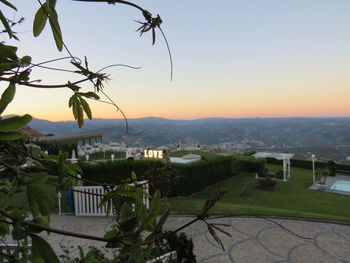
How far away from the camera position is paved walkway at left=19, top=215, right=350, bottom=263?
5.01 m

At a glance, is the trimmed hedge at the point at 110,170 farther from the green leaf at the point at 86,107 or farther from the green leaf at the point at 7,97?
the green leaf at the point at 7,97

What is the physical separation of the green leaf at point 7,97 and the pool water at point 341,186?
1667cm

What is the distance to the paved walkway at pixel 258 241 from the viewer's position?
197 inches

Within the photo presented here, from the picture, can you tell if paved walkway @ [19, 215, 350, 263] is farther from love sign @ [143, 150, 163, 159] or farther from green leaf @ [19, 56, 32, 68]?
love sign @ [143, 150, 163, 159]

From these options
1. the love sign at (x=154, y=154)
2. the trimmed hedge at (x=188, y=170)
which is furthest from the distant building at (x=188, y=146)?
the trimmed hedge at (x=188, y=170)

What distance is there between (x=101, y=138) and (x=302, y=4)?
24.7m

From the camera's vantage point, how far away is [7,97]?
0.54m

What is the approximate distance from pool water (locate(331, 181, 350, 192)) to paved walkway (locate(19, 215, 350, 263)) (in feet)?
29.0

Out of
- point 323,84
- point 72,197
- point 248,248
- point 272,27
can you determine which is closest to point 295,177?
point 272,27

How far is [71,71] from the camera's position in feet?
2.64

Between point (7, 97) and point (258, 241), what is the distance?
6218 millimetres

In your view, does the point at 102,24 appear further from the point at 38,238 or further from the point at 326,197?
the point at 326,197

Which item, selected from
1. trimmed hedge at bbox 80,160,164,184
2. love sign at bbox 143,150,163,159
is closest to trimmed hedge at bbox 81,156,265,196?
trimmed hedge at bbox 80,160,164,184

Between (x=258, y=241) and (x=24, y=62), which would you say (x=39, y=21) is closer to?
(x=24, y=62)
